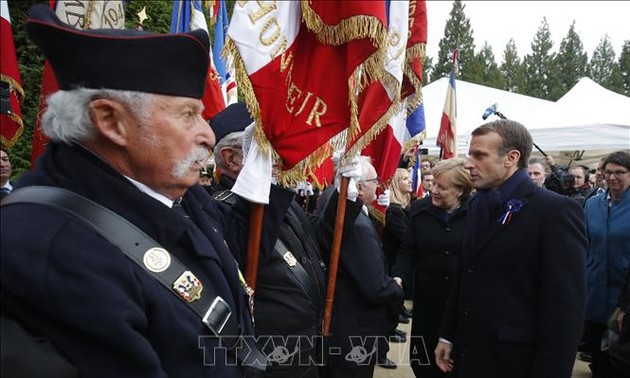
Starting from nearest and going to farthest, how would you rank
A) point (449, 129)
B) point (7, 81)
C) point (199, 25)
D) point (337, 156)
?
point (337, 156)
point (7, 81)
point (199, 25)
point (449, 129)

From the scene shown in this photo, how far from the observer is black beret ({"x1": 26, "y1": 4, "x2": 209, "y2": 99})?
4.40ft

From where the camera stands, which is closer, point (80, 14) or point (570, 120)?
point (80, 14)

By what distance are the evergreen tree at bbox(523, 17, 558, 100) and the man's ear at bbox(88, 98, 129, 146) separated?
5844 centimetres

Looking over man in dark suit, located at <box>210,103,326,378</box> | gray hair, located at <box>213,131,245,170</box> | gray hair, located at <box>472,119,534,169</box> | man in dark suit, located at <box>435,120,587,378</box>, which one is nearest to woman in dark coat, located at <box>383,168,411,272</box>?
man in dark suit, located at <box>435,120,587,378</box>

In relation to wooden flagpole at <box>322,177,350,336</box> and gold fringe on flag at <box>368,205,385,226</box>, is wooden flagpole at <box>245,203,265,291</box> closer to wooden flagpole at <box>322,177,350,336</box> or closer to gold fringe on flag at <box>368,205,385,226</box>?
wooden flagpole at <box>322,177,350,336</box>

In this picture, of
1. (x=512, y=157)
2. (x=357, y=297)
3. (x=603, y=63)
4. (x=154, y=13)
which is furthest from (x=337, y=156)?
(x=603, y=63)

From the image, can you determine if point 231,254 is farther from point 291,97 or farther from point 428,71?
point 428,71

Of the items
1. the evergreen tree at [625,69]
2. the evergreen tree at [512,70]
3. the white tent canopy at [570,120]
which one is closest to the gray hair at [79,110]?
the white tent canopy at [570,120]

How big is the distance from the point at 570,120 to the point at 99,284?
1079 cm

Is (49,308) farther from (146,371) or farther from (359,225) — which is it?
(359,225)

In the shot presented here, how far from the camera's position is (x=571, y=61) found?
5384 cm

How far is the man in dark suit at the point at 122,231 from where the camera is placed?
1.15 metres

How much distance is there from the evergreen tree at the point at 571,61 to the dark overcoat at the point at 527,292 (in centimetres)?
5730

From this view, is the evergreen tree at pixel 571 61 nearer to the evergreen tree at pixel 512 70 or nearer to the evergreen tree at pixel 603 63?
the evergreen tree at pixel 603 63
